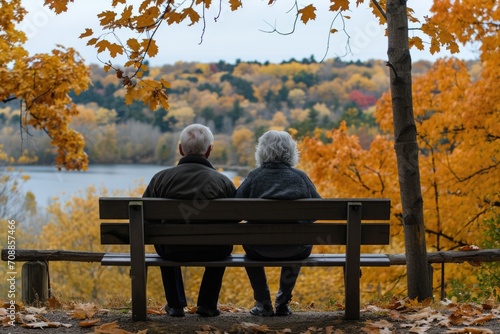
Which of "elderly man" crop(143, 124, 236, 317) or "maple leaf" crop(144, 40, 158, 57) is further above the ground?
"maple leaf" crop(144, 40, 158, 57)

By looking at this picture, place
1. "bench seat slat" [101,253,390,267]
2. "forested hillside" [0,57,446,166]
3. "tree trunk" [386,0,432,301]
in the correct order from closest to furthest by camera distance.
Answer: "bench seat slat" [101,253,390,267] < "tree trunk" [386,0,432,301] < "forested hillside" [0,57,446,166]

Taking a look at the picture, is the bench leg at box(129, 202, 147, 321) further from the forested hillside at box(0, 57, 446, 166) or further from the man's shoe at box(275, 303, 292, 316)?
the forested hillside at box(0, 57, 446, 166)

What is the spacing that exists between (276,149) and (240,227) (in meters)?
0.67

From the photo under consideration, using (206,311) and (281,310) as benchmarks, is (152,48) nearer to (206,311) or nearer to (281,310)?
(206,311)

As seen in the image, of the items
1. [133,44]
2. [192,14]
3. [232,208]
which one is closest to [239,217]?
[232,208]

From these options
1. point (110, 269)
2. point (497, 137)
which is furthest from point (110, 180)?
point (497, 137)

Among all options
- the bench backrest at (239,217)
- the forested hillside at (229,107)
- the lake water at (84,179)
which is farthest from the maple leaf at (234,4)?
the lake water at (84,179)

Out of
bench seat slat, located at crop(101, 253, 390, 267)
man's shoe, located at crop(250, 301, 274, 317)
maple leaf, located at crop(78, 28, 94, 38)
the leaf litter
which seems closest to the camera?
the leaf litter

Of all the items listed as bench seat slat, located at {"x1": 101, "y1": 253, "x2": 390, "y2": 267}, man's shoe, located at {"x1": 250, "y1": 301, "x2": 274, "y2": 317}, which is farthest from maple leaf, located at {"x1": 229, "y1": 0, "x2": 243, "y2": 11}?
man's shoe, located at {"x1": 250, "y1": 301, "x2": 274, "y2": 317}

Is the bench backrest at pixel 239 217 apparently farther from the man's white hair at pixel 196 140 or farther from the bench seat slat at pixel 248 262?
the man's white hair at pixel 196 140

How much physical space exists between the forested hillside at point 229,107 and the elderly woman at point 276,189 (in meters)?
32.2

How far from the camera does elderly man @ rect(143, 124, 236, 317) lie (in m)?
4.75

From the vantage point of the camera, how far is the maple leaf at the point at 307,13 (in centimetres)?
523

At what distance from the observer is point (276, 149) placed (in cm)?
495
